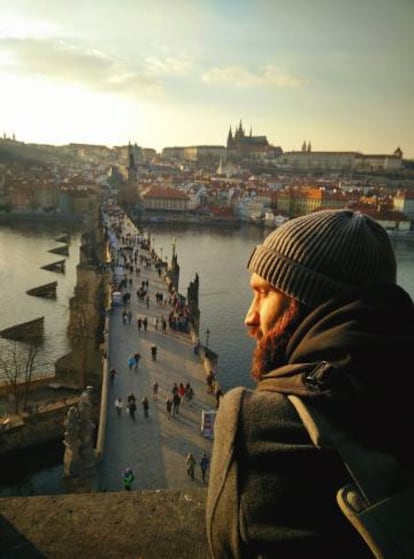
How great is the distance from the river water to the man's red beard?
9.95 meters

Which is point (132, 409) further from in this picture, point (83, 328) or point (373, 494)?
point (373, 494)

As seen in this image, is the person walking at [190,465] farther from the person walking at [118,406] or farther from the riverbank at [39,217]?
the riverbank at [39,217]

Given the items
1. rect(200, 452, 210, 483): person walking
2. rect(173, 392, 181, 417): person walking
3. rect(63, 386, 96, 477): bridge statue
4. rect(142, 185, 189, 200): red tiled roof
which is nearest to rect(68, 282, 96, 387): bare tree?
rect(173, 392, 181, 417): person walking

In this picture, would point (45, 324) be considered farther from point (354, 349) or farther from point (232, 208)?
point (232, 208)

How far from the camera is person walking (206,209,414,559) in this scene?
2.91 ft

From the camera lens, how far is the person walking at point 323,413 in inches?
34.9

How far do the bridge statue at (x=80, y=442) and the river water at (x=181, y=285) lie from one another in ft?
10.5

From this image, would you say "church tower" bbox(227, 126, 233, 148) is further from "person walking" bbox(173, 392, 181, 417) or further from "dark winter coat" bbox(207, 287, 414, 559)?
"dark winter coat" bbox(207, 287, 414, 559)

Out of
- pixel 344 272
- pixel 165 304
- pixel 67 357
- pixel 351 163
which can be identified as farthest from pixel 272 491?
pixel 351 163

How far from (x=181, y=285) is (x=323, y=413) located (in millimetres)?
28076

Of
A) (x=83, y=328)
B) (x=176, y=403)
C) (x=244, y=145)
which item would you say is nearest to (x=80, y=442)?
(x=176, y=403)

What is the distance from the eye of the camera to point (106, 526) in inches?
91.0

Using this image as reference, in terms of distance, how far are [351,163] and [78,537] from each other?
13319 centimetres

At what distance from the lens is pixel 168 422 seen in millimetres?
9805
